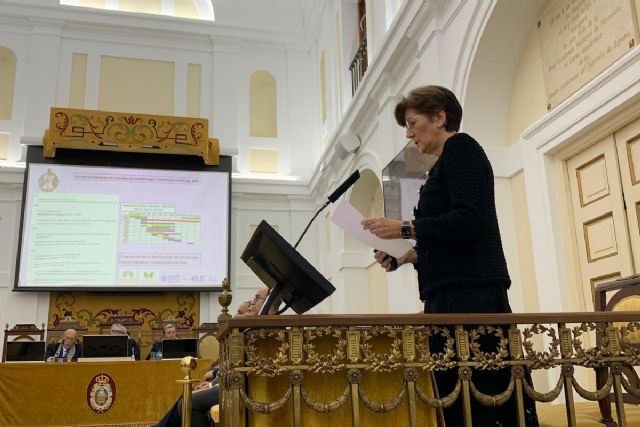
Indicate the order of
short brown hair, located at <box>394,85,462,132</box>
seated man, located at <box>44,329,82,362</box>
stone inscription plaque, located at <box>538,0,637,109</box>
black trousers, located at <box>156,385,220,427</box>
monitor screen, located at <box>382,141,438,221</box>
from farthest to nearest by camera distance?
seated man, located at <box>44,329,82,362</box> < monitor screen, located at <box>382,141,438,221</box> < stone inscription plaque, located at <box>538,0,637,109</box> < black trousers, located at <box>156,385,220,427</box> < short brown hair, located at <box>394,85,462,132</box>

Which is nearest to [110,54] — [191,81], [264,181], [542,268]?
[191,81]

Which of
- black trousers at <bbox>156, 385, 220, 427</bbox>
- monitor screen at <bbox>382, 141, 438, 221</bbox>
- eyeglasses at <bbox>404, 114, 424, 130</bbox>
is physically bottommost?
black trousers at <bbox>156, 385, 220, 427</bbox>

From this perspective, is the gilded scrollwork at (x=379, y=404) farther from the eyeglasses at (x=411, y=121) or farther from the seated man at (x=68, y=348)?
the seated man at (x=68, y=348)

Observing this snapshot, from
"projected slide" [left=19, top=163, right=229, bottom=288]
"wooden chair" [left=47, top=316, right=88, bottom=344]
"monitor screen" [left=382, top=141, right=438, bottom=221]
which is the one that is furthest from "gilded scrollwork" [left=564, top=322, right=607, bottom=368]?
"projected slide" [left=19, top=163, right=229, bottom=288]

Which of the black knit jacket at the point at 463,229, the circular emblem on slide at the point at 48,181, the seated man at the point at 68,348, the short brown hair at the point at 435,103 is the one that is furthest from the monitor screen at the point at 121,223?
the black knit jacket at the point at 463,229

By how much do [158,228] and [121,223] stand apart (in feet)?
1.81

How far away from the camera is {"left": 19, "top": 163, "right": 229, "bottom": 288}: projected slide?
909 cm

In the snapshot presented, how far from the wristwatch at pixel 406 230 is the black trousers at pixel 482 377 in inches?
7.9

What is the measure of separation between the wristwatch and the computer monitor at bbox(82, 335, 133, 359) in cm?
460

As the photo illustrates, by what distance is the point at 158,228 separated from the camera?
9469 mm

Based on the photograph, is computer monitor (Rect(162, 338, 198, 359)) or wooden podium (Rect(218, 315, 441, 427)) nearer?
wooden podium (Rect(218, 315, 441, 427))

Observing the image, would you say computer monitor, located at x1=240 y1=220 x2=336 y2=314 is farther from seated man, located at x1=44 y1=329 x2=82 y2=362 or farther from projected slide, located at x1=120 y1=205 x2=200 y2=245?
projected slide, located at x1=120 y1=205 x2=200 y2=245

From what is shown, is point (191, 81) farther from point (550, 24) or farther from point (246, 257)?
point (246, 257)

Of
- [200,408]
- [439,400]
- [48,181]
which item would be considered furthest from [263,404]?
[48,181]
